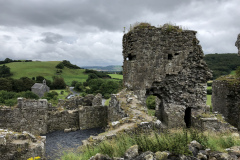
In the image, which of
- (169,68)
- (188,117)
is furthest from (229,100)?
(169,68)

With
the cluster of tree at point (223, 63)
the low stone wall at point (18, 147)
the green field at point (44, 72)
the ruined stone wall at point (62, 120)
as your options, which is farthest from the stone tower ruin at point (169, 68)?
the green field at point (44, 72)

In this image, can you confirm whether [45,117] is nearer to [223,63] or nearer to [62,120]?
[62,120]

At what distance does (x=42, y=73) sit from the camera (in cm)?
9319

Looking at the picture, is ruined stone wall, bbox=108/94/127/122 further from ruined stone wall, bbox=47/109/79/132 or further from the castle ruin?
the castle ruin

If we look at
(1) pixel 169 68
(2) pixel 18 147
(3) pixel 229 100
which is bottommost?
(2) pixel 18 147

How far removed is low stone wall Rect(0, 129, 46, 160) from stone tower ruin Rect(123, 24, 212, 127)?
6722mm

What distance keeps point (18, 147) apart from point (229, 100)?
13.5 metres

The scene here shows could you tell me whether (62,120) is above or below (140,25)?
below

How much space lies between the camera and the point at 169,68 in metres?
11.8

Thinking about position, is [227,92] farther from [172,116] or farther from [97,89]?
[97,89]

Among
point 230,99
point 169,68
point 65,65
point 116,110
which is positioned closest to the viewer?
point 116,110

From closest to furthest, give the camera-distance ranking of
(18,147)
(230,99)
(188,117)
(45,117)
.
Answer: (18,147) → (45,117) → (188,117) → (230,99)

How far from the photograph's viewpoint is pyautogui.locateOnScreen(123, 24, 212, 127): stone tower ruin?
Result: 11.6 m

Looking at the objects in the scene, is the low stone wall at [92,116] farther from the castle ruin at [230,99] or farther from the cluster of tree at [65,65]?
the cluster of tree at [65,65]
